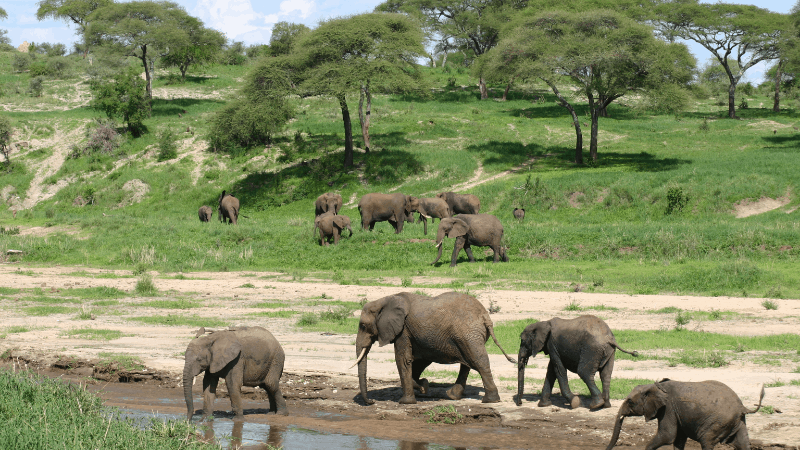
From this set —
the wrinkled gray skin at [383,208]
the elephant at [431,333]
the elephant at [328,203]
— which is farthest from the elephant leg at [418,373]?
the elephant at [328,203]

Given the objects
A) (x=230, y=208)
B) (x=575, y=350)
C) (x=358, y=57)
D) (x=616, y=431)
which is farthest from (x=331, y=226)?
(x=616, y=431)

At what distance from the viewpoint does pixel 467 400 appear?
12328 millimetres

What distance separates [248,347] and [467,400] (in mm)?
3734

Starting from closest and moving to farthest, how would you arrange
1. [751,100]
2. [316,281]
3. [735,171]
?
[316,281]
[735,171]
[751,100]

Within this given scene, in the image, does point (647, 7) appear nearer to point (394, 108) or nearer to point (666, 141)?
point (666, 141)

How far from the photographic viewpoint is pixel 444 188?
44.9m

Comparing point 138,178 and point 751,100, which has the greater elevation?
point 751,100

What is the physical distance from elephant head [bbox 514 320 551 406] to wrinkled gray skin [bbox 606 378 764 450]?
97.3 inches

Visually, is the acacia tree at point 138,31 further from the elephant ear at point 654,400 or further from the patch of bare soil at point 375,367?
the elephant ear at point 654,400

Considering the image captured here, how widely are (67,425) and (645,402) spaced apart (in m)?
7.93

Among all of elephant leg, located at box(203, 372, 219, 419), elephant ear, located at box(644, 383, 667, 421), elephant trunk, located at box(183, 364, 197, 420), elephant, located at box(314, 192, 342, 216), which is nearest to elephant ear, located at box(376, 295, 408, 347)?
elephant leg, located at box(203, 372, 219, 419)

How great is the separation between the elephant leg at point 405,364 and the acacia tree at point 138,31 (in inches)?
2061

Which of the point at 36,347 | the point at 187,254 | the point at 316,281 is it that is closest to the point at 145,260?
the point at 187,254

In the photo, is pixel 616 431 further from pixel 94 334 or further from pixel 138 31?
pixel 138 31
